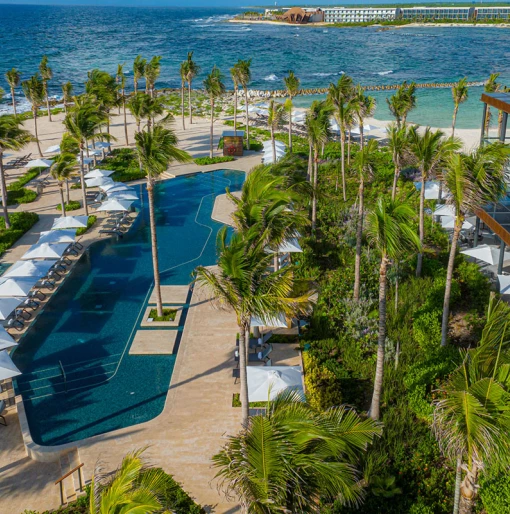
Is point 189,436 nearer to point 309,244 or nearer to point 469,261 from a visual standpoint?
point 309,244

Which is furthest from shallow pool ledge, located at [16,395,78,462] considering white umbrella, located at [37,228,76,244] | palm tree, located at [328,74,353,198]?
palm tree, located at [328,74,353,198]

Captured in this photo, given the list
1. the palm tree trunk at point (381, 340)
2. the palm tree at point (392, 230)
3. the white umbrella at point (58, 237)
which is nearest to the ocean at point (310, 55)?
the white umbrella at point (58, 237)

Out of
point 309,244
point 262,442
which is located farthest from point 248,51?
point 262,442

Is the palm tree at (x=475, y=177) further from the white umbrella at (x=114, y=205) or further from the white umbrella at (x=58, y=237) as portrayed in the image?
the white umbrella at (x=114, y=205)

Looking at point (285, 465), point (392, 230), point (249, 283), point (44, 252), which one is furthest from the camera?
point (44, 252)

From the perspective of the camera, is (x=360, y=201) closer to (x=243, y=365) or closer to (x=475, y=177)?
(x=475, y=177)

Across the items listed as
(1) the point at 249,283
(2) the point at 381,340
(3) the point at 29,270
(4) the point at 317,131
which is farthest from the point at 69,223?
(2) the point at 381,340
